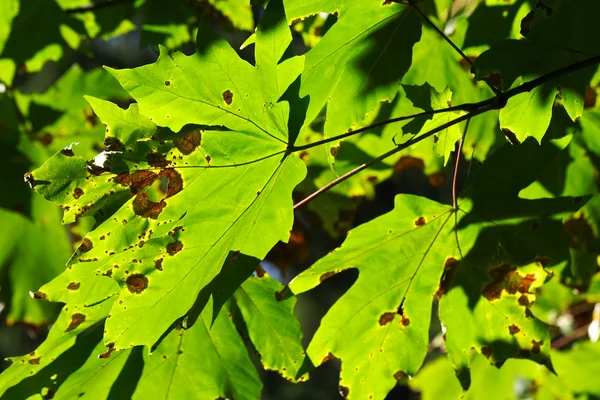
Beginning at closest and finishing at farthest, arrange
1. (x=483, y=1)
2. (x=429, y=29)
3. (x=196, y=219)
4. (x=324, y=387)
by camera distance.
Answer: (x=196, y=219)
(x=483, y=1)
(x=429, y=29)
(x=324, y=387)

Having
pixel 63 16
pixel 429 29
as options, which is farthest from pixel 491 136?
pixel 63 16

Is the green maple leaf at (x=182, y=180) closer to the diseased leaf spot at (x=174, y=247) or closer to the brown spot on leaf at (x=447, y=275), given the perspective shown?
the diseased leaf spot at (x=174, y=247)

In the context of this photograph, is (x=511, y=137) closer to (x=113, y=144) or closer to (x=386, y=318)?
(x=386, y=318)

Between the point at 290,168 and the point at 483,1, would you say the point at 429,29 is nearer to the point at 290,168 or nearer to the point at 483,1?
the point at 483,1

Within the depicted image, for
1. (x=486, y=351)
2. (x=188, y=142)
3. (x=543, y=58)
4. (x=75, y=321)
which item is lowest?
(x=486, y=351)

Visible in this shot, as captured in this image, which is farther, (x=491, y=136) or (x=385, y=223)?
(x=491, y=136)

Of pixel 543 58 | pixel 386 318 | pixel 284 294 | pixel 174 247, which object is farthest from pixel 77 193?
pixel 543 58

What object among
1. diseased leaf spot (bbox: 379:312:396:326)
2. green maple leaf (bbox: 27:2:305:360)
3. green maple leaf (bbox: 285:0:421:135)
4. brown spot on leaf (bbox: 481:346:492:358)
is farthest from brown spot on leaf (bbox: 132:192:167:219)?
brown spot on leaf (bbox: 481:346:492:358)
